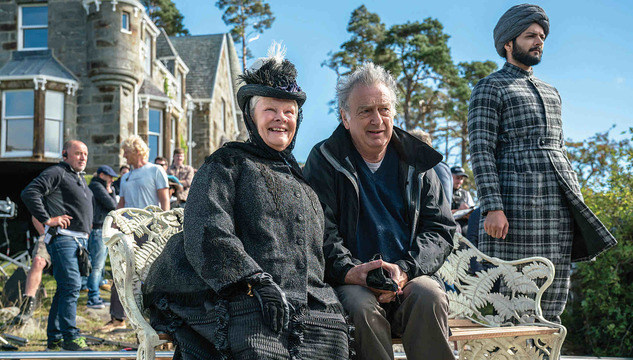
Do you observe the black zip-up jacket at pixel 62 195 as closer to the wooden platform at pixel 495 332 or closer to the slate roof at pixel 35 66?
the wooden platform at pixel 495 332

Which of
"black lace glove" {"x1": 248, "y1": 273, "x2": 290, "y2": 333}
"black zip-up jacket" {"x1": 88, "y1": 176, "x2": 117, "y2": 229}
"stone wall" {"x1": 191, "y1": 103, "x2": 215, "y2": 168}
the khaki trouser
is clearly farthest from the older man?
"stone wall" {"x1": 191, "y1": 103, "x2": 215, "y2": 168}

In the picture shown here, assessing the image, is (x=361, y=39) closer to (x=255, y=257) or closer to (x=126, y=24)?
(x=126, y=24)

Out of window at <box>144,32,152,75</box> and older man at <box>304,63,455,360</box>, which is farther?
window at <box>144,32,152,75</box>

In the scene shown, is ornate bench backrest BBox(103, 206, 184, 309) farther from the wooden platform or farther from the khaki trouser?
the wooden platform

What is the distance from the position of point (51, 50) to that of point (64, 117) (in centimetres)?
232

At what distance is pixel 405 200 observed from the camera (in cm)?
306

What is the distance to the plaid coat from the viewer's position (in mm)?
3393

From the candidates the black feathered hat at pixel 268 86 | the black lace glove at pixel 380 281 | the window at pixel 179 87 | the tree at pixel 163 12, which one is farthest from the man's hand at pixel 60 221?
the tree at pixel 163 12

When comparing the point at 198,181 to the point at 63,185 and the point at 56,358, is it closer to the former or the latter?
the point at 56,358

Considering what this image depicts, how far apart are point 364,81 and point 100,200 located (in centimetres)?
526

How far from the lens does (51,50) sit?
18.8m

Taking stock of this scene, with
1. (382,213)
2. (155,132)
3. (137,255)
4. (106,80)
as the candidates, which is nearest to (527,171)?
(382,213)

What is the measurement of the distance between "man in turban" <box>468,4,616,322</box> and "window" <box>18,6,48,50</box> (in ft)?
61.3

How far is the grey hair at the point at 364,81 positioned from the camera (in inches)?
122
